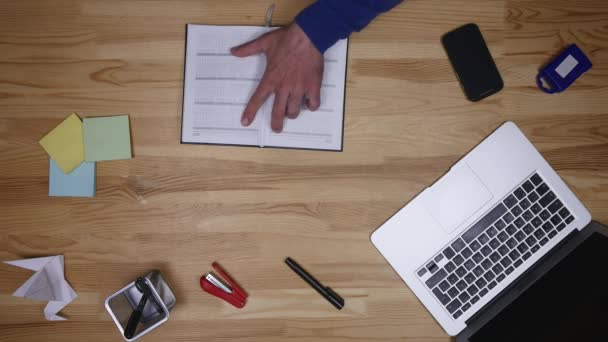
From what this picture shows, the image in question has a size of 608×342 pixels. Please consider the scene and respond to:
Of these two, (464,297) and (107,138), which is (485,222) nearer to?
(464,297)

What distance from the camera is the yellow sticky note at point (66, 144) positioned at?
0.90m

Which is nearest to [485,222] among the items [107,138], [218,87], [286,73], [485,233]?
[485,233]

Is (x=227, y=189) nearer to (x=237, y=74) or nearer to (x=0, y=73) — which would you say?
(x=237, y=74)

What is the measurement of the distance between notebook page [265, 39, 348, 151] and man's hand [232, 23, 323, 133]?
0.02 m

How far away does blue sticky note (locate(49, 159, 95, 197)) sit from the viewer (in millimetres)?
898

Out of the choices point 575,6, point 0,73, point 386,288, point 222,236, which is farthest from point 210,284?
point 575,6

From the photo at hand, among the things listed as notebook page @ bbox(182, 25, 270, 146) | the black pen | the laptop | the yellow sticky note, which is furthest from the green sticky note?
the laptop

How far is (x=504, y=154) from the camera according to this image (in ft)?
2.90

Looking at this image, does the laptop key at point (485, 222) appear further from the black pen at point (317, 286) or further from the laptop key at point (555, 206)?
the black pen at point (317, 286)

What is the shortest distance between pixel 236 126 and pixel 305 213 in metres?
0.23

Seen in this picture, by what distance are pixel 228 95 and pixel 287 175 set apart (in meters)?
0.20

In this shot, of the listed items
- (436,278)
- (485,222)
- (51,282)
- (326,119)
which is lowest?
(51,282)

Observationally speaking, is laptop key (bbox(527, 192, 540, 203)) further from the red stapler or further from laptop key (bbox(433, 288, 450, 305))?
the red stapler

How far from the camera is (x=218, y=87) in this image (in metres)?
0.90
